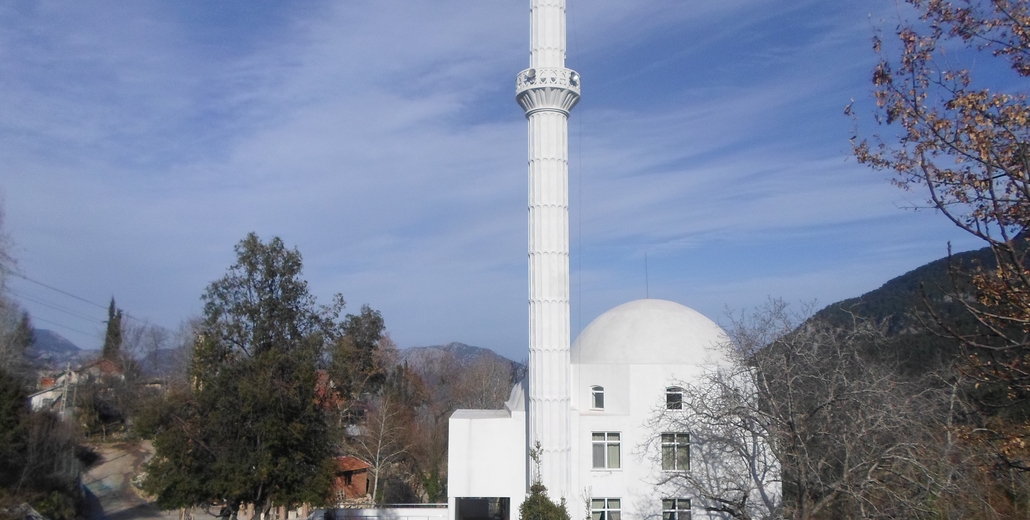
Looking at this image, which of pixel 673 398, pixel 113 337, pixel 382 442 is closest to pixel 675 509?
pixel 673 398

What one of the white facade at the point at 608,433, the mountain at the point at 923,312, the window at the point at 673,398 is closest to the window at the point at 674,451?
the white facade at the point at 608,433

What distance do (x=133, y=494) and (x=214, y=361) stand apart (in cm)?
1801

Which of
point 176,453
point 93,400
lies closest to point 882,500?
point 176,453

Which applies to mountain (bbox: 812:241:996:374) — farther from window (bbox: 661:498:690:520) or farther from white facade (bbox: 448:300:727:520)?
window (bbox: 661:498:690:520)

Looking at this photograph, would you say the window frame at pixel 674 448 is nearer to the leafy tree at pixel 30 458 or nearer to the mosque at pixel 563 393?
the mosque at pixel 563 393

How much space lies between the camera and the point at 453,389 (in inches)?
2103

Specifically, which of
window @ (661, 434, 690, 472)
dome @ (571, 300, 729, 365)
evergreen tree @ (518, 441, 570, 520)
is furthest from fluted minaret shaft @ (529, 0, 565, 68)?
window @ (661, 434, 690, 472)

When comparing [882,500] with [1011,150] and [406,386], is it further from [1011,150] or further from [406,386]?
[406,386]

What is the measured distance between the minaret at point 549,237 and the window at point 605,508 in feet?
3.41

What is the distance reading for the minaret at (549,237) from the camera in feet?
69.9

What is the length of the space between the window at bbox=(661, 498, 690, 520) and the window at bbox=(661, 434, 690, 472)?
0.97 m

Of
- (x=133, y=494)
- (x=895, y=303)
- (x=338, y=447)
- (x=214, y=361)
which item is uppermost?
(x=895, y=303)

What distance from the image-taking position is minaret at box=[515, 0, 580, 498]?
69.9ft

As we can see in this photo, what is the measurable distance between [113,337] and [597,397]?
47567 millimetres
